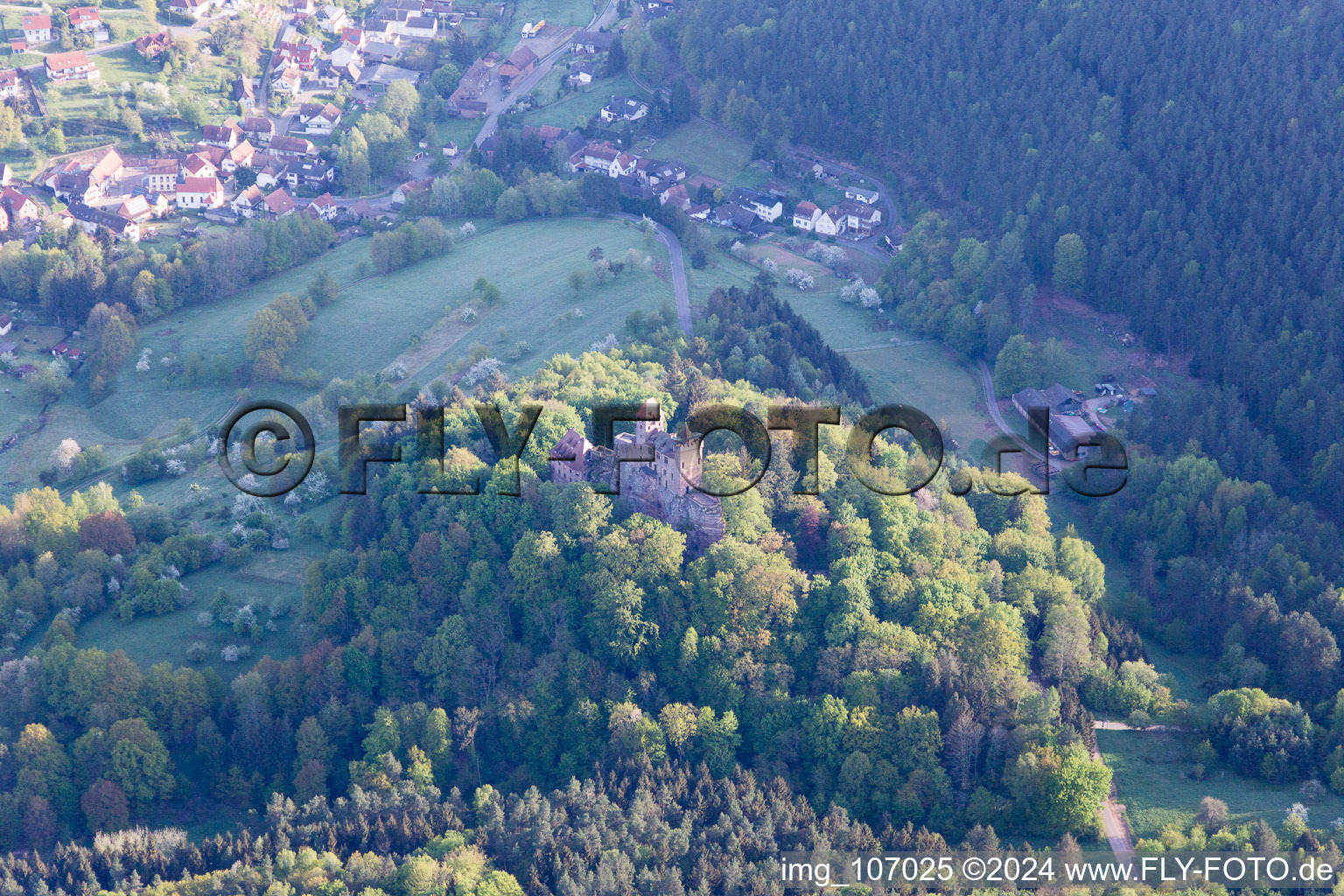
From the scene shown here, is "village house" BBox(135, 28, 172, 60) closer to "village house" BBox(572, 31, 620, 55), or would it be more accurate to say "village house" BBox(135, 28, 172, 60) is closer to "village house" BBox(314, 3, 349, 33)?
"village house" BBox(314, 3, 349, 33)

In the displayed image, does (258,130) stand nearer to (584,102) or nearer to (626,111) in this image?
(584,102)

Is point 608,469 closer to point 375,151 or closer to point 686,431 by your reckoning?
point 686,431

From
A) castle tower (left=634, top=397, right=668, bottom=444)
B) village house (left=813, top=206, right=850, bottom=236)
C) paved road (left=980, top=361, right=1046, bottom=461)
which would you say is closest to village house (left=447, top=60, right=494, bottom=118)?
village house (left=813, top=206, right=850, bottom=236)

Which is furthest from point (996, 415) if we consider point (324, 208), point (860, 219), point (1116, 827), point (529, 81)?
point (529, 81)

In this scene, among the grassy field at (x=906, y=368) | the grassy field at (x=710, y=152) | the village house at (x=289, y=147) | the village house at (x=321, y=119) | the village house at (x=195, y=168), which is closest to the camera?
the grassy field at (x=906, y=368)

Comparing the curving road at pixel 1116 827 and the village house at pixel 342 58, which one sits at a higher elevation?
the village house at pixel 342 58

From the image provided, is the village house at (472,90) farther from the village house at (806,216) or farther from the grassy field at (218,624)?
the grassy field at (218,624)

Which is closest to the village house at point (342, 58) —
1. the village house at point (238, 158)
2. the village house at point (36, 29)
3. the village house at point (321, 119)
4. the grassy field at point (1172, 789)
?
the village house at point (321, 119)

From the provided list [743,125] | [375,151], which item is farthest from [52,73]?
[743,125]
